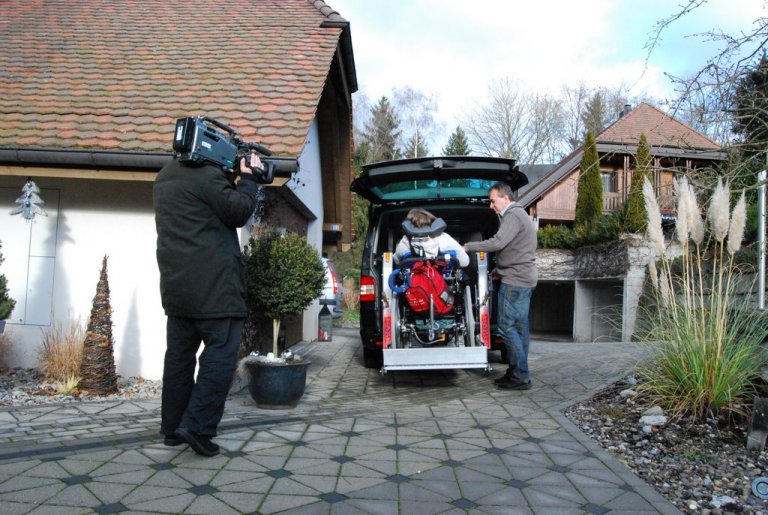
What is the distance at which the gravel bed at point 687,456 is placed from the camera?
3.26 meters

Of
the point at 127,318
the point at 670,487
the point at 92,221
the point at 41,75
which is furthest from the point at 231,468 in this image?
the point at 41,75

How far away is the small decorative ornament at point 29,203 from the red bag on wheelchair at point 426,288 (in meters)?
3.68

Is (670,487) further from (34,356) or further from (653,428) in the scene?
(34,356)

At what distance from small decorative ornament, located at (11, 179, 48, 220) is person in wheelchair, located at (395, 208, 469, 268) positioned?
3.58 metres

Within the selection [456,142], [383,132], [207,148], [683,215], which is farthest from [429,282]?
[456,142]

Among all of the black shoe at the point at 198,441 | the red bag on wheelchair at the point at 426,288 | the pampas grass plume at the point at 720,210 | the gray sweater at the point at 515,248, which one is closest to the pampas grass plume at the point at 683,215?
the pampas grass plume at the point at 720,210

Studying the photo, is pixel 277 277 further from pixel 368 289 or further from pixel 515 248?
pixel 515 248

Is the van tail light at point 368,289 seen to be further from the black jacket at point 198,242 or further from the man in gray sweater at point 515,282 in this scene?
the black jacket at point 198,242

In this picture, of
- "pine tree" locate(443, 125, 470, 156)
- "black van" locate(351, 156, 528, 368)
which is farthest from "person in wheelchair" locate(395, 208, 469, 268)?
"pine tree" locate(443, 125, 470, 156)

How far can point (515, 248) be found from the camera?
5.98m

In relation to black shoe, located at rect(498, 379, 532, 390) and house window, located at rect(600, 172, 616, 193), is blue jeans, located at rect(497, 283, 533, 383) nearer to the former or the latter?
black shoe, located at rect(498, 379, 532, 390)

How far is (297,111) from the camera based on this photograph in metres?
6.74

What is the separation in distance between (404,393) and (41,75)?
224 inches

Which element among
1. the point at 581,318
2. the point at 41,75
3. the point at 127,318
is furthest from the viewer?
the point at 581,318
